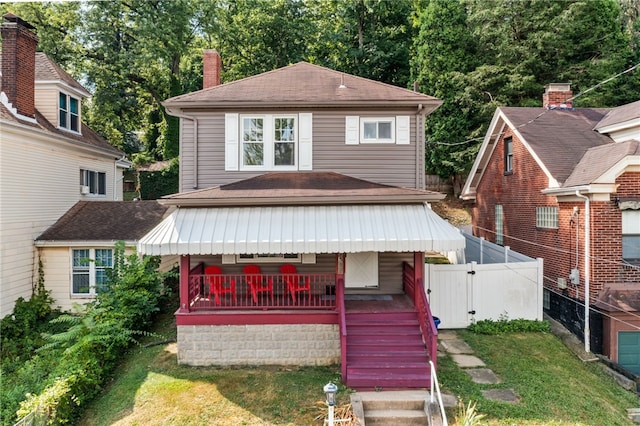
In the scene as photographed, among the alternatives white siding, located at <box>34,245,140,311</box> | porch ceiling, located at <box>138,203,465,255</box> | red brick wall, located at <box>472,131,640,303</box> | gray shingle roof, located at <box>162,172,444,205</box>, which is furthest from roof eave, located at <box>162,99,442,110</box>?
white siding, located at <box>34,245,140,311</box>

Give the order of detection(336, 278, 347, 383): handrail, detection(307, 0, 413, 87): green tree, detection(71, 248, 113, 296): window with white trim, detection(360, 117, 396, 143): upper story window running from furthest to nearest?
1. detection(307, 0, 413, 87): green tree
2. detection(71, 248, 113, 296): window with white trim
3. detection(360, 117, 396, 143): upper story window
4. detection(336, 278, 347, 383): handrail

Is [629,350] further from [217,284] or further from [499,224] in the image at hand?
[217,284]

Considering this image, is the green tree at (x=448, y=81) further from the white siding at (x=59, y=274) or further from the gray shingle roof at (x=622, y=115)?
the white siding at (x=59, y=274)

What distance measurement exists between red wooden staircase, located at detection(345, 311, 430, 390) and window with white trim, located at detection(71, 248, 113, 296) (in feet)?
36.0

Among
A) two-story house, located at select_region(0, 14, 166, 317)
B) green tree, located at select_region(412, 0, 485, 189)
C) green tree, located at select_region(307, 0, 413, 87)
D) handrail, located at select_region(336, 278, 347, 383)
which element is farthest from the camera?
green tree, located at select_region(307, 0, 413, 87)

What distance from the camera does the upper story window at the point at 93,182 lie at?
19.3 meters

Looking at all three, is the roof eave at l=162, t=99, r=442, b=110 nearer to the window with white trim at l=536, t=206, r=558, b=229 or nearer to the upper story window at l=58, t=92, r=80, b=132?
the window with white trim at l=536, t=206, r=558, b=229

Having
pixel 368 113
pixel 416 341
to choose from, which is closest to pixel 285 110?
pixel 368 113

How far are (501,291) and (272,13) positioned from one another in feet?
106

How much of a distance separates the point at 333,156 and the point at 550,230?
28.4ft

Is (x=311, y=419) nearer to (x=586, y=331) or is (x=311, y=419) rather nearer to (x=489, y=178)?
(x=586, y=331)

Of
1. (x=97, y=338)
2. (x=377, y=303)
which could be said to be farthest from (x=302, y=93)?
(x=97, y=338)

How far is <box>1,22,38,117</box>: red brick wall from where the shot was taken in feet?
50.5

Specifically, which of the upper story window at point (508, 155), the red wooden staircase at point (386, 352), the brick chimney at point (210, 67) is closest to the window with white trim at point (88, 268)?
the brick chimney at point (210, 67)
